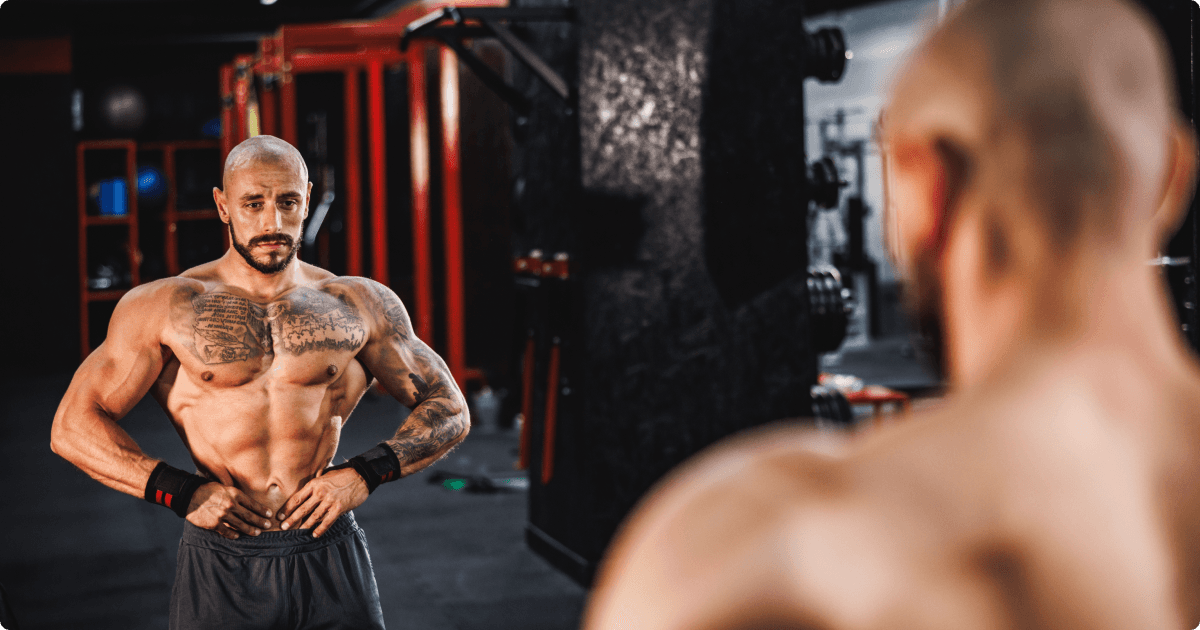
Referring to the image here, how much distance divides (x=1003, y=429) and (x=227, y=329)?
1951mm

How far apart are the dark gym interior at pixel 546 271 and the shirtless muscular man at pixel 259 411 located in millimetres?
1226

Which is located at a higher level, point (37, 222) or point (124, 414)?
point (37, 222)

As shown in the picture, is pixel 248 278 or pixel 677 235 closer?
pixel 248 278

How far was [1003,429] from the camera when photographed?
0.40m

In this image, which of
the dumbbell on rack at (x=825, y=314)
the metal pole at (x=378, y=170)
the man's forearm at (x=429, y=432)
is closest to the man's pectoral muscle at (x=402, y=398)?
the man's forearm at (x=429, y=432)

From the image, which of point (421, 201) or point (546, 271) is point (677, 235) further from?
point (421, 201)

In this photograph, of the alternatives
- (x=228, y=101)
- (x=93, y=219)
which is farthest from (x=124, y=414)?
(x=93, y=219)

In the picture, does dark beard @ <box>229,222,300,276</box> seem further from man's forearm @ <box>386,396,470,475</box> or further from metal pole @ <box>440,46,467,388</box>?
metal pole @ <box>440,46,467,388</box>

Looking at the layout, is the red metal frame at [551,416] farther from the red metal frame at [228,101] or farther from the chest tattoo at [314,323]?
the red metal frame at [228,101]

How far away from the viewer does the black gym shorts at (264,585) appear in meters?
2.05

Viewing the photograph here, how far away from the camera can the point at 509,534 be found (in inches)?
196

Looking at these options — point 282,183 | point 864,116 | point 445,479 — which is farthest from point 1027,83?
point 864,116

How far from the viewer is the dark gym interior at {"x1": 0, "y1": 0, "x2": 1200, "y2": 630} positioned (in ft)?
12.7

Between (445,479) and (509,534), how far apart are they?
1.14 m
